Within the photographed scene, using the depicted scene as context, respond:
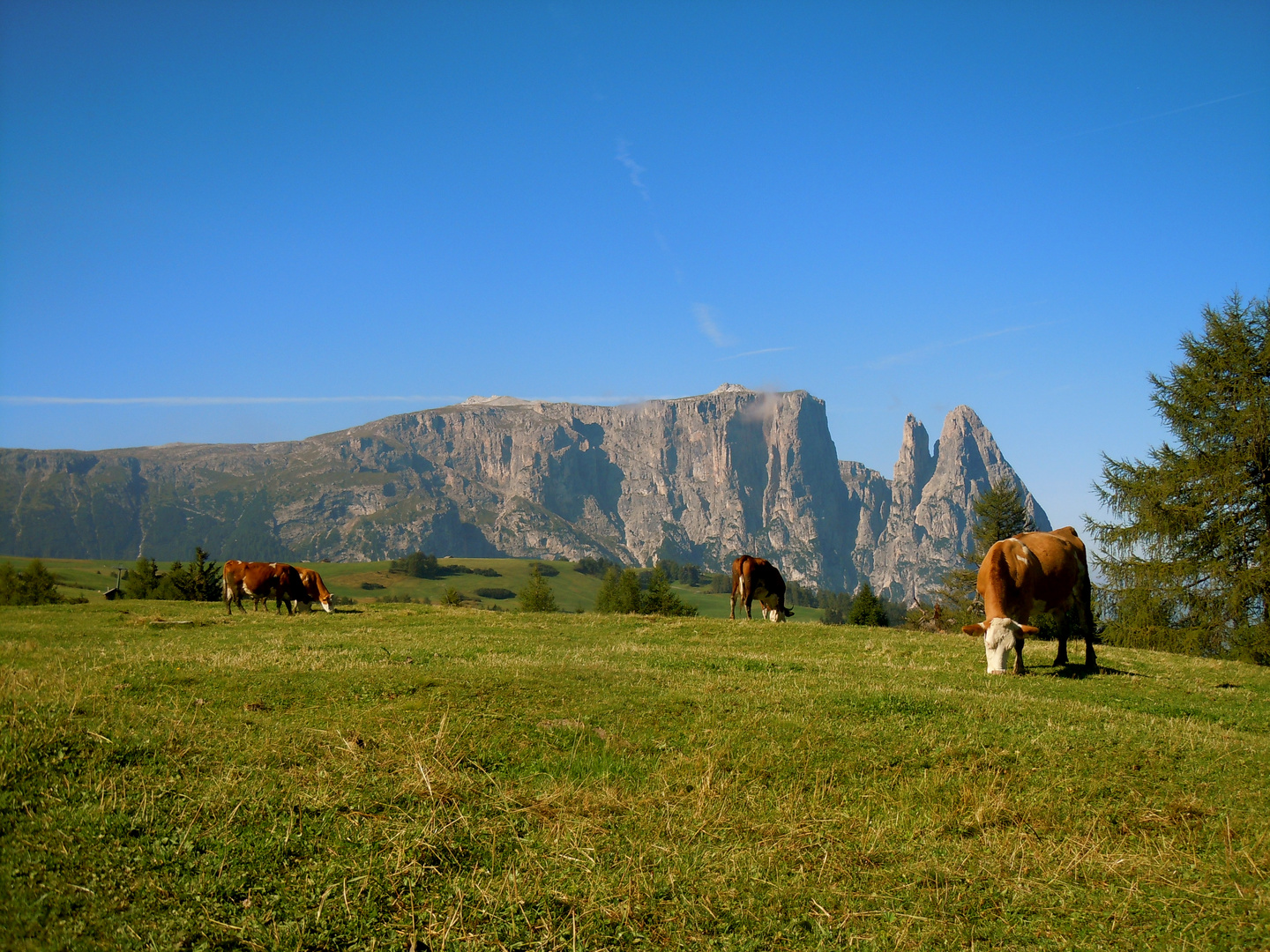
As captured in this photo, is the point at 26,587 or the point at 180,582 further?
the point at 180,582

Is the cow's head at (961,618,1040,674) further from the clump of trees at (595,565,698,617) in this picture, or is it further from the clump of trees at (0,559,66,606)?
the clump of trees at (0,559,66,606)

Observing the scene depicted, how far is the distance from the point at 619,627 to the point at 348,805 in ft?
55.2

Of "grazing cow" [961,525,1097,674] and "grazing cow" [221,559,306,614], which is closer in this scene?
"grazing cow" [961,525,1097,674]

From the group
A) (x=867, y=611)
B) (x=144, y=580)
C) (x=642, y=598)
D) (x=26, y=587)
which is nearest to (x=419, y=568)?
(x=642, y=598)

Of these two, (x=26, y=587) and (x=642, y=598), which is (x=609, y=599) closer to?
(x=642, y=598)

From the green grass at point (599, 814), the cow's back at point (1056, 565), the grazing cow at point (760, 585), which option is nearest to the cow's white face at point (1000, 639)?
the cow's back at point (1056, 565)

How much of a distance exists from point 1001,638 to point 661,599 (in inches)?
2799

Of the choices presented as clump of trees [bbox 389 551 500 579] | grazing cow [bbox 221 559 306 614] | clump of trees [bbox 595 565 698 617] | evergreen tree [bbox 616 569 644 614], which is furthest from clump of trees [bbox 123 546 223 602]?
clump of trees [bbox 389 551 500 579]

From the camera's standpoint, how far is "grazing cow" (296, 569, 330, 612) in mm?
29984

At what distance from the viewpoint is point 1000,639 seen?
46.6ft

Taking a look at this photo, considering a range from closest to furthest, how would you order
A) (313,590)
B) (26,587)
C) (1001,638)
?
1. (1001,638)
2. (313,590)
3. (26,587)

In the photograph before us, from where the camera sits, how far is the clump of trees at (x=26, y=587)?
204 ft

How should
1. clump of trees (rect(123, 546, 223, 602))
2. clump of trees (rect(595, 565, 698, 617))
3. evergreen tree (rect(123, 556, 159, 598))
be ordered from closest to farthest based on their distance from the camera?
clump of trees (rect(123, 546, 223, 602)), evergreen tree (rect(123, 556, 159, 598)), clump of trees (rect(595, 565, 698, 617))

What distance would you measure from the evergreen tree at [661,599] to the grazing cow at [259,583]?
53.9m
